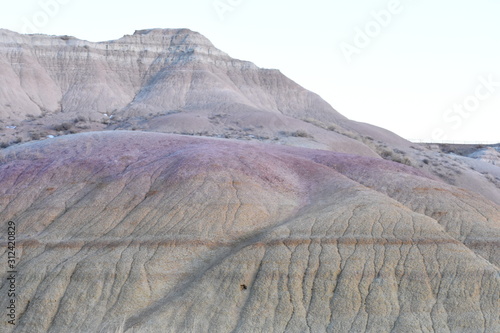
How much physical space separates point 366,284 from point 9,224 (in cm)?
986

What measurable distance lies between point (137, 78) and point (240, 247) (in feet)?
209

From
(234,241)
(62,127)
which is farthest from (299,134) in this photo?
(234,241)

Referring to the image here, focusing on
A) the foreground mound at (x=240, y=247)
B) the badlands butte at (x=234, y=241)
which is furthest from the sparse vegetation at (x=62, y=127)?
the foreground mound at (x=240, y=247)

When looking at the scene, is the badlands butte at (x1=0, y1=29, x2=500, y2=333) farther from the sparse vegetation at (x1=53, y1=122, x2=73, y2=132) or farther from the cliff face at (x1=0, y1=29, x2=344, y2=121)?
the cliff face at (x1=0, y1=29, x2=344, y2=121)

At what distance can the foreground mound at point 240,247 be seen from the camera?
13.0m

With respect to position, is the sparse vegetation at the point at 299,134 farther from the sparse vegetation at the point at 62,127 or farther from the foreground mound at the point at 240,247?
the foreground mound at the point at 240,247

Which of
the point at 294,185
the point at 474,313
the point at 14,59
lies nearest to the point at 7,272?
the point at 294,185

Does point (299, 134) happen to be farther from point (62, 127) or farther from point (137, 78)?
point (137, 78)

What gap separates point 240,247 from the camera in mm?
14797

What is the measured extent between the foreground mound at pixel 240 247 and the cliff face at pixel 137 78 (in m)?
44.0

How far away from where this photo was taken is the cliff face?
6700cm

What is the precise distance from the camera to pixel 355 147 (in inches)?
1606

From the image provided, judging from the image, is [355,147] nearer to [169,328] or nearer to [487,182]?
[487,182]

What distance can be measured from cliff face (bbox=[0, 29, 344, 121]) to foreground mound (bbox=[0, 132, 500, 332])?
1733 inches
